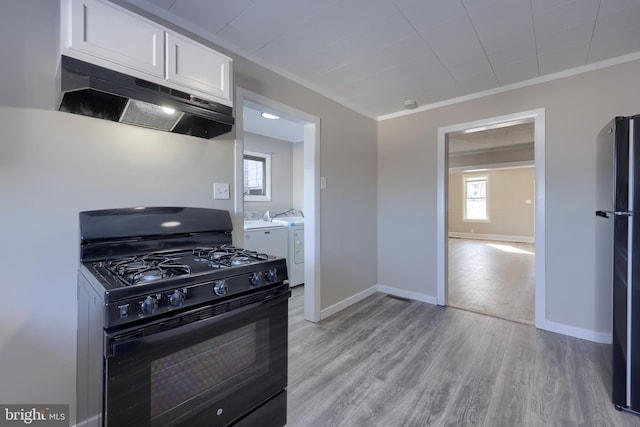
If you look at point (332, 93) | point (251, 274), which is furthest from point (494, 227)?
point (251, 274)

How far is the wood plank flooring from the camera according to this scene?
1.59 meters

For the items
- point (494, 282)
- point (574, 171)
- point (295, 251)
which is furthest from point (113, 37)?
point (494, 282)

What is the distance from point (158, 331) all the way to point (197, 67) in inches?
52.7

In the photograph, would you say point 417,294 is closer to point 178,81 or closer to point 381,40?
point 381,40

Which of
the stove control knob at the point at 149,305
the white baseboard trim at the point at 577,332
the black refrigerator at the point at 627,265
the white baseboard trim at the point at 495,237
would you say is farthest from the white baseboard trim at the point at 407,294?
the white baseboard trim at the point at 495,237

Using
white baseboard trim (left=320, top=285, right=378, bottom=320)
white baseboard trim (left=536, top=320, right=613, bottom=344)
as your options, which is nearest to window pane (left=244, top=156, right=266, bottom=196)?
white baseboard trim (left=320, top=285, right=378, bottom=320)

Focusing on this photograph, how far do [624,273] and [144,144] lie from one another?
285cm

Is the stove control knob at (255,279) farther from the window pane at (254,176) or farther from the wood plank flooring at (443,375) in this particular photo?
the window pane at (254,176)

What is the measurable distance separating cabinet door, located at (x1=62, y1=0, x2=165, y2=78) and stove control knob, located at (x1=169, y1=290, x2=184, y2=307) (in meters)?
1.03

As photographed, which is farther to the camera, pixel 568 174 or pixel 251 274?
pixel 568 174

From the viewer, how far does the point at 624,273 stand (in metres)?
1.60

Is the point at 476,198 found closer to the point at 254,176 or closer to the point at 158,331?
the point at 254,176

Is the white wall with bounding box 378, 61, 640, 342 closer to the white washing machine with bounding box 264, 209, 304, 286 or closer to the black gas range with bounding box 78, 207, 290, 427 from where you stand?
the white washing machine with bounding box 264, 209, 304, 286

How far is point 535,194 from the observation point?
8.65 ft
